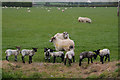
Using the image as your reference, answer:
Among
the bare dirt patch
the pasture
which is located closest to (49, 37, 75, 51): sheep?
the pasture

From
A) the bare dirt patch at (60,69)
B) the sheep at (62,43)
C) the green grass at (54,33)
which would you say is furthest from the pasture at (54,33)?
the bare dirt patch at (60,69)

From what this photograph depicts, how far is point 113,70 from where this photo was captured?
6754 millimetres

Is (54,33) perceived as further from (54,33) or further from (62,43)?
(62,43)

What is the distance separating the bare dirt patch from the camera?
6.93 meters

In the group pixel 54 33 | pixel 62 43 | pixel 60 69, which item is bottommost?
pixel 54 33

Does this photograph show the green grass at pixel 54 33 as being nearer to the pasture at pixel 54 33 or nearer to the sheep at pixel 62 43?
the pasture at pixel 54 33

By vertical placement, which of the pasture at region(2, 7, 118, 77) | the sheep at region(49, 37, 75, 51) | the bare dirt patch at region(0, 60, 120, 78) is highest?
the sheep at region(49, 37, 75, 51)

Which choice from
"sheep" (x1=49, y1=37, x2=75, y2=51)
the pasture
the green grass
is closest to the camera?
"sheep" (x1=49, y1=37, x2=75, y2=51)

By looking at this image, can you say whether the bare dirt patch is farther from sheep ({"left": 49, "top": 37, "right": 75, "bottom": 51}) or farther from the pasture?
sheep ({"left": 49, "top": 37, "right": 75, "bottom": 51})

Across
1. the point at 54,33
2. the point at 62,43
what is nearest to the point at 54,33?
the point at 54,33

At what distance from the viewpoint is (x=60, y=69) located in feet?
24.6

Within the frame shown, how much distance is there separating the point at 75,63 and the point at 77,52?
2.55 metres

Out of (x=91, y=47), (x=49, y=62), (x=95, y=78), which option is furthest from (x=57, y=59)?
(x=91, y=47)

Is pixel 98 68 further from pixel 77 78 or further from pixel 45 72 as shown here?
pixel 45 72
